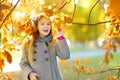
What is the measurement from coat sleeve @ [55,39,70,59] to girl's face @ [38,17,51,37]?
0.07 metres

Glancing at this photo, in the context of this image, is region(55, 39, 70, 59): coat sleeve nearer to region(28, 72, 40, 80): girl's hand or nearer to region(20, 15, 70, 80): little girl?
region(20, 15, 70, 80): little girl

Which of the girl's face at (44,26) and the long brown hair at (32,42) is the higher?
the girl's face at (44,26)

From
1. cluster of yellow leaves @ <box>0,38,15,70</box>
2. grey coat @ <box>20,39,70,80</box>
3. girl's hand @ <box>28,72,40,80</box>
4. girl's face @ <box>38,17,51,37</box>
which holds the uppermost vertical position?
girl's face @ <box>38,17,51,37</box>

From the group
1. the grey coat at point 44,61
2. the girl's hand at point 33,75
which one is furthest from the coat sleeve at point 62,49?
the girl's hand at point 33,75

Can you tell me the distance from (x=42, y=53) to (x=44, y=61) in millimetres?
39

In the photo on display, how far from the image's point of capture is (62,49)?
4.63 feet

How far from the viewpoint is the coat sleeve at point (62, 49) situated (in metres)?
1.39

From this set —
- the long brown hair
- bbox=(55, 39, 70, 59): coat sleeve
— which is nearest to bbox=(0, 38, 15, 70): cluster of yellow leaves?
the long brown hair

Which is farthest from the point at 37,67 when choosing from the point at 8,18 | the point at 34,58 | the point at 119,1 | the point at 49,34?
the point at 119,1

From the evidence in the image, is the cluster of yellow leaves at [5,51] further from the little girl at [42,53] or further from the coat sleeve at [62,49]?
the coat sleeve at [62,49]

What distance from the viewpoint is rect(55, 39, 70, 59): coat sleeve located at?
4.57 ft

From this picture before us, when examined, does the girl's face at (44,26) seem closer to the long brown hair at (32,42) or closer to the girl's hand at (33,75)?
the long brown hair at (32,42)

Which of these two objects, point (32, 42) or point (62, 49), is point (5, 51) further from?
point (62, 49)

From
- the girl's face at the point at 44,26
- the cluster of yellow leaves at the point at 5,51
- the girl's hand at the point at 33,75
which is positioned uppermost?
the girl's face at the point at 44,26
